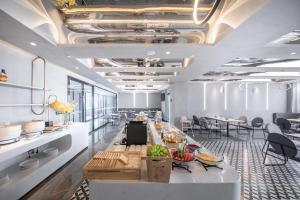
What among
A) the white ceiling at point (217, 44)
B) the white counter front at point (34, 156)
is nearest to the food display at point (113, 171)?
the white counter front at point (34, 156)

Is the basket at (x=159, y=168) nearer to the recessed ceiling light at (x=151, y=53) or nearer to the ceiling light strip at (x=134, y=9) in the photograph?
the ceiling light strip at (x=134, y=9)

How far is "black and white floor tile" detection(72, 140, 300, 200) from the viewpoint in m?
2.93

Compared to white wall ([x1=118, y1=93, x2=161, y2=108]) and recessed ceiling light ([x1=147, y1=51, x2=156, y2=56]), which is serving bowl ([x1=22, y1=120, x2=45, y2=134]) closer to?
recessed ceiling light ([x1=147, y1=51, x2=156, y2=56])

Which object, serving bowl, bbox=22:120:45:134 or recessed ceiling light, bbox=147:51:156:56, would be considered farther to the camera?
recessed ceiling light, bbox=147:51:156:56

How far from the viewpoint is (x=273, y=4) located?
1742mm

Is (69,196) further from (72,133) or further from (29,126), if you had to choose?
(72,133)

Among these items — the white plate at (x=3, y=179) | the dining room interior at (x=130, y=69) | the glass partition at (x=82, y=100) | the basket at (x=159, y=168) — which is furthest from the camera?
the glass partition at (x=82, y=100)

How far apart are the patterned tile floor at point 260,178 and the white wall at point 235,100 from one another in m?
4.69

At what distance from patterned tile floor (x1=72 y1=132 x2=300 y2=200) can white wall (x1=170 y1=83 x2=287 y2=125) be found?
4685 millimetres

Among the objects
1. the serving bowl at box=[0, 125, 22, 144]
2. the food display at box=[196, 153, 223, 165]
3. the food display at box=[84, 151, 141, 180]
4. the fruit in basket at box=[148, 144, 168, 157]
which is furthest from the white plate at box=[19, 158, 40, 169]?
the food display at box=[196, 153, 223, 165]

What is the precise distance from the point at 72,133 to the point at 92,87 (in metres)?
4.68

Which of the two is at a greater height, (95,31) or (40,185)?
(95,31)

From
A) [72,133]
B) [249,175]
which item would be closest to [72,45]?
[72,133]

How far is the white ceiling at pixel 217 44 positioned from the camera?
1.97 m
